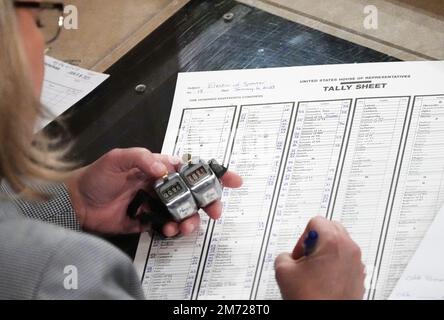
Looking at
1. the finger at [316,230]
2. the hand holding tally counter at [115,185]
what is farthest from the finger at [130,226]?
the finger at [316,230]

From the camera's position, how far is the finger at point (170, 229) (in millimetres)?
828

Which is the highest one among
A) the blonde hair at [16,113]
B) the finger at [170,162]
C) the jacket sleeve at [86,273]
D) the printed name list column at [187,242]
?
the blonde hair at [16,113]

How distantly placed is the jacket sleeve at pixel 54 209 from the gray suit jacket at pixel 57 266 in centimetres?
15

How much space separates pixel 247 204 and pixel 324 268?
0.17m

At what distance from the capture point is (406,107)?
0.88 m

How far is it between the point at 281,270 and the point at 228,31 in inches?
18.4

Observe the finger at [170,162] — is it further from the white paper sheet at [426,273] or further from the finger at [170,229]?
the white paper sheet at [426,273]

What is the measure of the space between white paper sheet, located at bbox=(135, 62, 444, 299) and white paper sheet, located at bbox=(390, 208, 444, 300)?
0.01 metres

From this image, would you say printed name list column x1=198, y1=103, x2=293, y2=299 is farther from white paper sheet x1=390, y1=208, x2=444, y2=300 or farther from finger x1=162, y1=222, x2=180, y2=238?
white paper sheet x1=390, y1=208, x2=444, y2=300

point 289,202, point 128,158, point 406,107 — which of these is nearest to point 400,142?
point 406,107

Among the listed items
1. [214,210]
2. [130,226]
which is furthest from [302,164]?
[130,226]
